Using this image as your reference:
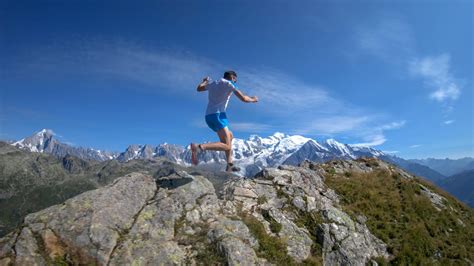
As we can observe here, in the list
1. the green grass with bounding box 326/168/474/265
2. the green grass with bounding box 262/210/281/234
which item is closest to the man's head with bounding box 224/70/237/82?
the green grass with bounding box 262/210/281/234

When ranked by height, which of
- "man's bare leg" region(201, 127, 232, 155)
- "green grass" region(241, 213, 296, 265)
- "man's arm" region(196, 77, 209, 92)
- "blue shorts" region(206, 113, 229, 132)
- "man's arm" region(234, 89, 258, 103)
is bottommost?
"green grass" region(241, 213, 296, 265)

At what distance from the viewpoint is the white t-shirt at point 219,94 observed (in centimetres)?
1711

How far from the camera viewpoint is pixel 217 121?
17.8 m

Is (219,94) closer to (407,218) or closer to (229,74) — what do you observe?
(229,74)

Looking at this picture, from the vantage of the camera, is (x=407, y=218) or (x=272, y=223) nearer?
(x=272, y=223)

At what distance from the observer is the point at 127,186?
18.2m

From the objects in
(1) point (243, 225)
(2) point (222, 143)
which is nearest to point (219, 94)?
(2) point (222, 143)

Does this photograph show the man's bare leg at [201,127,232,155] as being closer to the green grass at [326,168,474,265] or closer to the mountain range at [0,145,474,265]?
the mountain range at [0,145,474,265]

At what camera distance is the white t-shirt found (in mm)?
17109

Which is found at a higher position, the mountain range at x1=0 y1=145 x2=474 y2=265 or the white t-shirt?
the white t-shirt

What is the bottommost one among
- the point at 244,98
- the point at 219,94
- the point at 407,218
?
the point at 407,218

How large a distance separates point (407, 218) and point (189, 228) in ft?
56.7

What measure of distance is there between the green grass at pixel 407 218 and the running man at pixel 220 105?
1116 centimetres

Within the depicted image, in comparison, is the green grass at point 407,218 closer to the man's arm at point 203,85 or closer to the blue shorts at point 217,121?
the blue shorts at point 217,121
